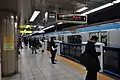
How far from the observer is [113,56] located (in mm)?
6625

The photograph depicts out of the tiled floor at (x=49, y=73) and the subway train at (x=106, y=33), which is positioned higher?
the subway train at (x=106, y=33)

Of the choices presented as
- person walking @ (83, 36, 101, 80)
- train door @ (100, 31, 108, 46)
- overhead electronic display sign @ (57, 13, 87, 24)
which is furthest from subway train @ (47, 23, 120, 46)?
person walking @ (83, 36, 101, 80)

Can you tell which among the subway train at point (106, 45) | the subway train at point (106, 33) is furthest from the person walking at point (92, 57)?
the subway train at point (106, 33)

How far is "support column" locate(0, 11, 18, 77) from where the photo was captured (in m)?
7.47

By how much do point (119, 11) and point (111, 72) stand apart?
896 cm

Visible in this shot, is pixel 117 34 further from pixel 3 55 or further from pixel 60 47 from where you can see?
pixel 3 55

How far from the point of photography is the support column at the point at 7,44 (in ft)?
24.5

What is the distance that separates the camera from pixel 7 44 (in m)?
7.55

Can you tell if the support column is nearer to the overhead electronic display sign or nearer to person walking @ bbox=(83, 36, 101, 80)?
the overhead electronic display sign

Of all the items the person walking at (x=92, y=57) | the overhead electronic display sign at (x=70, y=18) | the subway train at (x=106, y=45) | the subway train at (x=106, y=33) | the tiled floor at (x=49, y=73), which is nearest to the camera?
the person walking at (x=92, y=57)

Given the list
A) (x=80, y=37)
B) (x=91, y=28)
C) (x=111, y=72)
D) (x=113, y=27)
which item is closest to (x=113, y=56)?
(x=111, y=72)

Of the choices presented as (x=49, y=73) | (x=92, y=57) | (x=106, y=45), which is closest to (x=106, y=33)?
(x=106, y=45)

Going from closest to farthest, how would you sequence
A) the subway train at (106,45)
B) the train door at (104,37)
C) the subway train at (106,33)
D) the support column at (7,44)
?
the subway train at (106,45) < the support column at (7,44) < the subway train at (106,33) < the train door at (104,37)

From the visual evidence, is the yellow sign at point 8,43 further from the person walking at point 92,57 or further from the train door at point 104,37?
the train door at point 104,37
